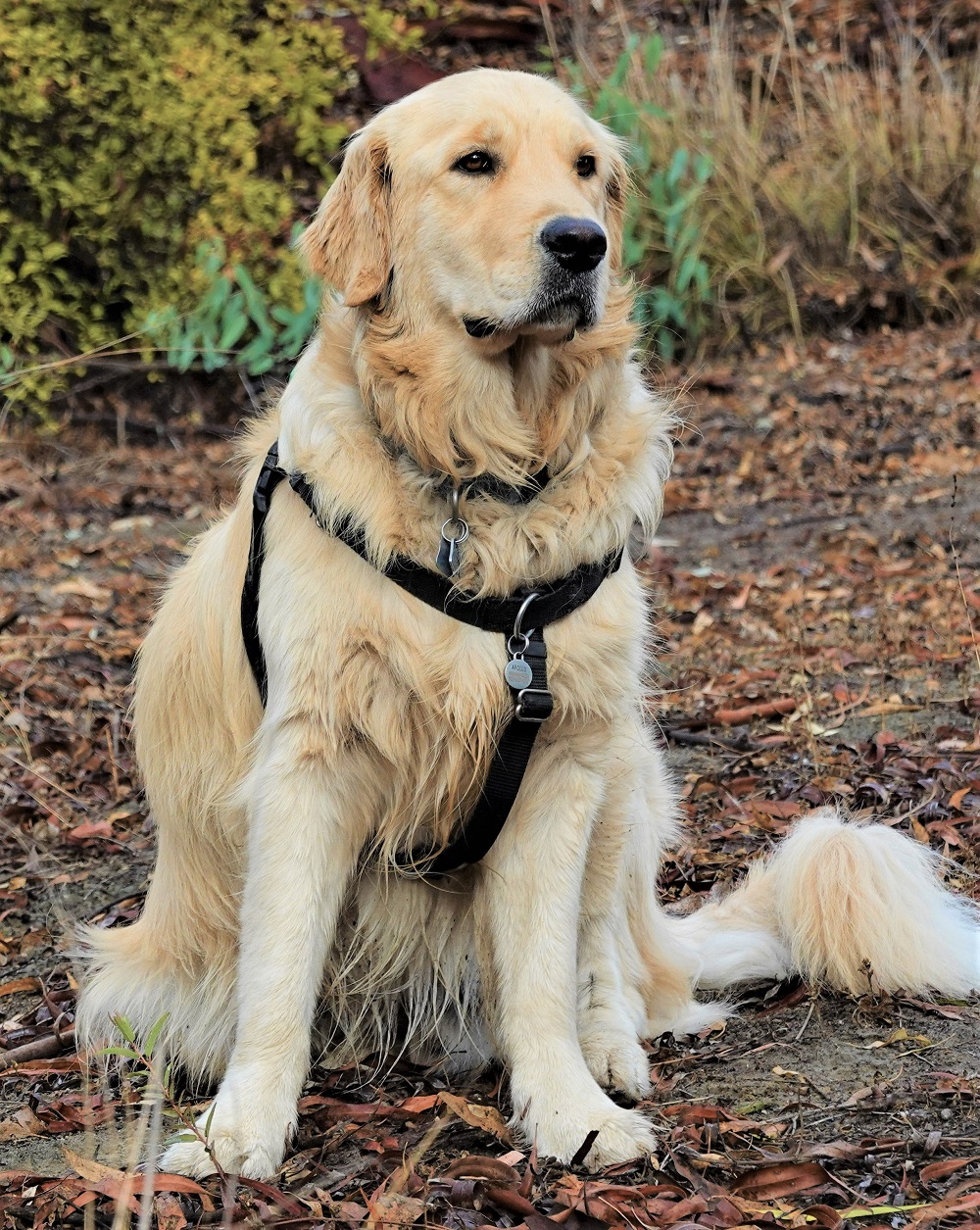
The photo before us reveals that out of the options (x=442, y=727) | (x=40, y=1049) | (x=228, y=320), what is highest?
(x=228, y=320)

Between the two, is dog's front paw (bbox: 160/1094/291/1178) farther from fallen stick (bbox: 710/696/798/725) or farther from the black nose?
fallen stick (bbox: 710/696/798/725)

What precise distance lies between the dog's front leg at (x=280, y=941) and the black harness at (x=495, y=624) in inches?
9.4

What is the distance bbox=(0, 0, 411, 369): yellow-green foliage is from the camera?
301 inches

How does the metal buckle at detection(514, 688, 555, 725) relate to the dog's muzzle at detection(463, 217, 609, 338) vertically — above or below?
below

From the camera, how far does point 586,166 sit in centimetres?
316

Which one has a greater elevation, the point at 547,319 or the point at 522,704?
the point at 547,319

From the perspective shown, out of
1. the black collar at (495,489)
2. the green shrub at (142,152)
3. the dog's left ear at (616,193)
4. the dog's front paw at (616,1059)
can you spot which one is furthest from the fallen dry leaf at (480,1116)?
the green shrub at (142,152)

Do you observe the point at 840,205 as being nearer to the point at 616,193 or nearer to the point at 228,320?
the point at 228,320

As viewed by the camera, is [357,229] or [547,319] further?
[357,229]

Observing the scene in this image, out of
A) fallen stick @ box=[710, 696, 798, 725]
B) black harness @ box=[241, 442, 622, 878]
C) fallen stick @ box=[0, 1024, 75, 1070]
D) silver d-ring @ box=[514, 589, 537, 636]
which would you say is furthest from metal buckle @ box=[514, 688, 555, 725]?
fallen stick @ box=[710, 696, 798, 725]

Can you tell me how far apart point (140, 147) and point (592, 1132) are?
6.54 m

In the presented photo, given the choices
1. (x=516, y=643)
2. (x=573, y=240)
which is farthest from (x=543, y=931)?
(x=573, y=240)

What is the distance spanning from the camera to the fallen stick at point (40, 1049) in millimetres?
3320

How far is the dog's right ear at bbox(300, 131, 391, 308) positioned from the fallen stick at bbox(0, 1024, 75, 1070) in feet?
5.97
